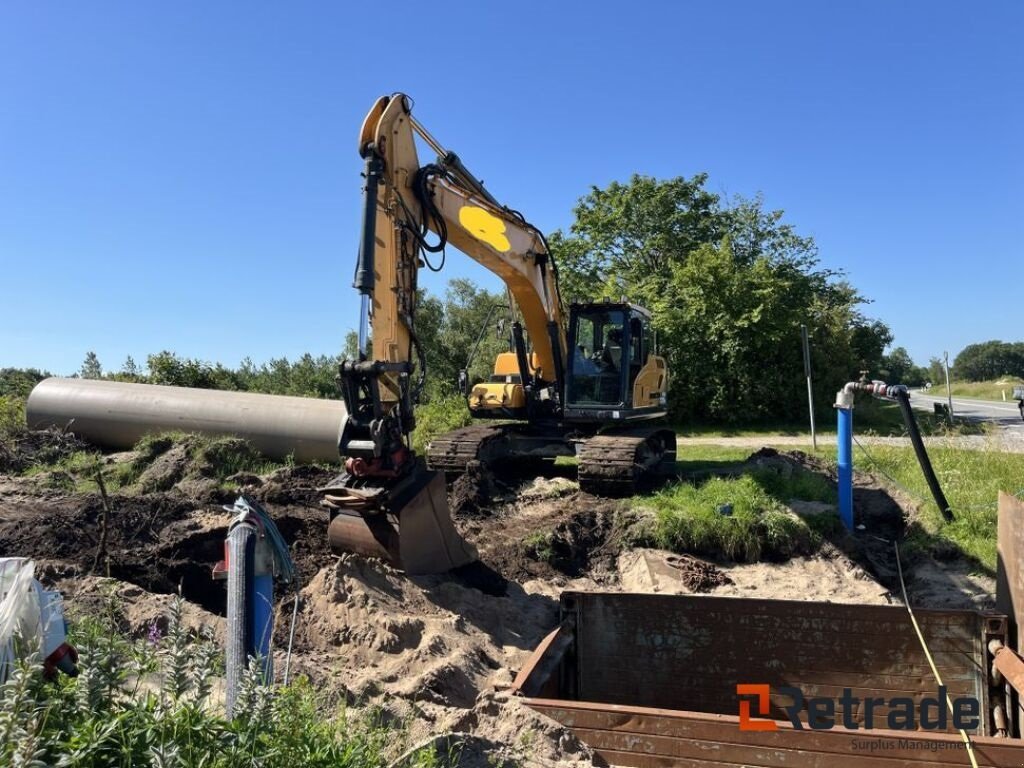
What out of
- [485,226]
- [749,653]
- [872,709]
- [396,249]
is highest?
[485,226]

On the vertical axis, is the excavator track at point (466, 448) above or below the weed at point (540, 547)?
above

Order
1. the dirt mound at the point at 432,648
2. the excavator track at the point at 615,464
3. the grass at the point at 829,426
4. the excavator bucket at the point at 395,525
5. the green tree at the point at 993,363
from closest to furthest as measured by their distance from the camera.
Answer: the dirt mound at the point at 432,648
the excavator bucket at the point at 395,525
the excavator track at the point at 615,464
the grass at the point at 829,426
the green tree at the point at 993,363

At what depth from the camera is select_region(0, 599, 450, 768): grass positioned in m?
1.91

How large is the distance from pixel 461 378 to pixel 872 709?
727cm

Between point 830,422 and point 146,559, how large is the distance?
812 inches

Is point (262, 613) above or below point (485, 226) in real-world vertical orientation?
below

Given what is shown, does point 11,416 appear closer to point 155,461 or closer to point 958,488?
point 155,461

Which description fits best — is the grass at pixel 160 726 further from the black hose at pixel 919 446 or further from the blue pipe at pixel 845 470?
the blue pipe at pixel 845 470

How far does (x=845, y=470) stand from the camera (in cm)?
785

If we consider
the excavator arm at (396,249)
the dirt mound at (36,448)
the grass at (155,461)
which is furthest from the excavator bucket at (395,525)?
the dirt mound at (36,448)

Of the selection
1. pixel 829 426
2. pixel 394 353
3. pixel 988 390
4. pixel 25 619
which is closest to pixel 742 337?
pixel 829 426

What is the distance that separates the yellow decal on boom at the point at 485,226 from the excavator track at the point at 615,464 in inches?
114

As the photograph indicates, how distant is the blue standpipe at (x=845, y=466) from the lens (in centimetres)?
782

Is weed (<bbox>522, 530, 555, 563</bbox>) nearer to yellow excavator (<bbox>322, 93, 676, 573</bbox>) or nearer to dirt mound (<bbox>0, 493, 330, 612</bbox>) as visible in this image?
yellow excavator (<bbox>322, 93, 676, 573</bbox>)
